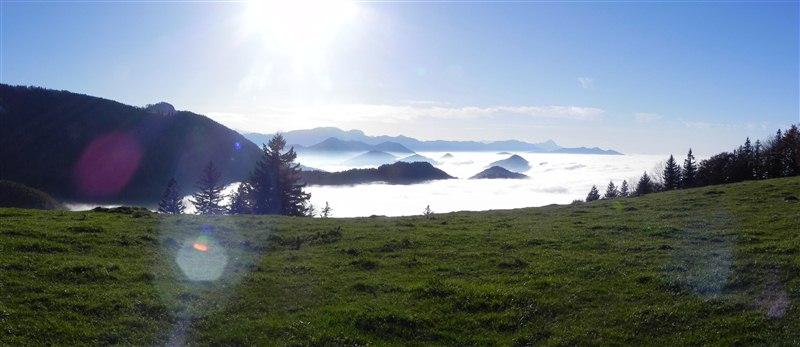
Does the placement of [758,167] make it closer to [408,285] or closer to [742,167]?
[742,167]

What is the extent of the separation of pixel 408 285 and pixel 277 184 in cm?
5695

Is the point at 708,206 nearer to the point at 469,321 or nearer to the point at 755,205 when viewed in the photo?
the point at 755,205

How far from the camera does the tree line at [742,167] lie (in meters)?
80.1

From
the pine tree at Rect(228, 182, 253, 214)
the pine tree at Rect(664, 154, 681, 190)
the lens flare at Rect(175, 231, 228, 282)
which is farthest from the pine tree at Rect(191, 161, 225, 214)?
the pine tree at Rect(664, 154, 681, 190)

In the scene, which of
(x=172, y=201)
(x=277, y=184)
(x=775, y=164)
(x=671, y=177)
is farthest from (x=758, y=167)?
(x=172, y=201)

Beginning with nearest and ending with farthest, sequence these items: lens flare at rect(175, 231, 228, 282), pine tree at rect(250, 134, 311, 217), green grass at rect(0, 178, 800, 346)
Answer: green grass at rect(0, 178, 800, 346), lens flare at rect(175, 231, 228, 282), pine tree at rect(250, 134, 311, 217)

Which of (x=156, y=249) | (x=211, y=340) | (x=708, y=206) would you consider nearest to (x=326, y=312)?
(x=211, y=340)

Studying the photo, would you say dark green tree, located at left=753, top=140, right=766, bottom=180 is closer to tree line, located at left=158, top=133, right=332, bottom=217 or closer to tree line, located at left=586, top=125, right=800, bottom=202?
tree line, located at left=586, top=125, right=800, bottom=202

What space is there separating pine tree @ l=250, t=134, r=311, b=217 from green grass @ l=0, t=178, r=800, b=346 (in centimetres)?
4407

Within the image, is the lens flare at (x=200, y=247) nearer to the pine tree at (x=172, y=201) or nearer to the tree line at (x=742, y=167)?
the tree line at (x=742, y=167)

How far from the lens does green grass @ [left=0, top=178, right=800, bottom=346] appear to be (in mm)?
12258

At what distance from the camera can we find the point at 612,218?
2972 centimetres

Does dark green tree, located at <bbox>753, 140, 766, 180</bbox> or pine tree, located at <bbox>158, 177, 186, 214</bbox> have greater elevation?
dark green tree, located at <bbox>753, 140, 766, 180</bbox>

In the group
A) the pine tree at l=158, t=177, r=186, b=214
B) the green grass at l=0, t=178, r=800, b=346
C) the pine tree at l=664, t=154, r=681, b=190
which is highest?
the pine tree at l=664, t=154, r=681, b=190
